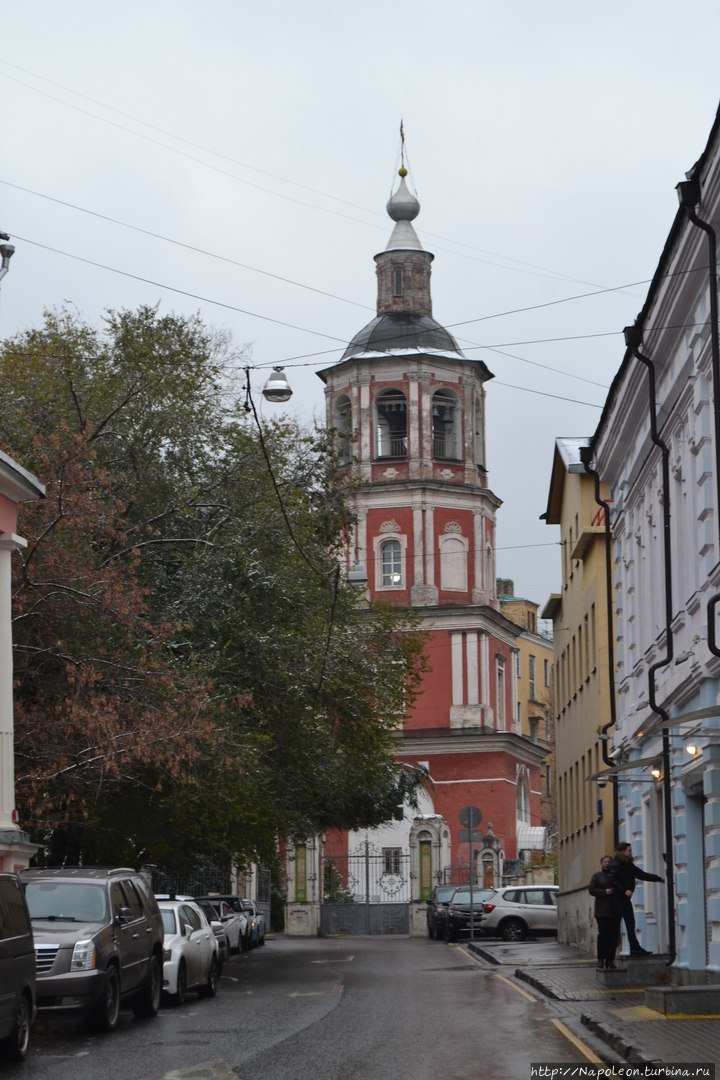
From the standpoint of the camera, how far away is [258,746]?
A: 3169 centimetres

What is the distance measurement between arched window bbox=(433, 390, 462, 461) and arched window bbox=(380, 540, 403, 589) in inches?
168

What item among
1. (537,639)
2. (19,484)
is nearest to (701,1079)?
(19,484)

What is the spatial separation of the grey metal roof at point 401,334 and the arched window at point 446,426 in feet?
6.78

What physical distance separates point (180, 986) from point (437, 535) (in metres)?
56.0

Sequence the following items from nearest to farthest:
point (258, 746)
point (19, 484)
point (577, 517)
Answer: point (19, 484)
point (258, 746)
point (577, 517)

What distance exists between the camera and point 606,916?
82.9ft

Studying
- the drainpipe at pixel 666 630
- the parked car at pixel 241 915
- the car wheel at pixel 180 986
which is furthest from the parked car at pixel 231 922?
the drainpipe at pixel 666 630

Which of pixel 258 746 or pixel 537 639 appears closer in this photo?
pixel 258 746

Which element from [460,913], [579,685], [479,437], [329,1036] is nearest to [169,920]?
[329,1036]

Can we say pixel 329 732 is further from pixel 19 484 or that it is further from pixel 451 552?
pixel 451 552

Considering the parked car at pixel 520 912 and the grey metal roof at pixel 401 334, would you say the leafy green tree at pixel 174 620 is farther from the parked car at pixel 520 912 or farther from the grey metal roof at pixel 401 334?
the grey metal roof at pixel 401 334

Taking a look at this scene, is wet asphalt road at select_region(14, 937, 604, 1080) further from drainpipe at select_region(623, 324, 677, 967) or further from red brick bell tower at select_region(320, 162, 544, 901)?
red brick bell tower at select_region(320, 162, 544, 901)

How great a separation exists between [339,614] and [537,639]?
261ft

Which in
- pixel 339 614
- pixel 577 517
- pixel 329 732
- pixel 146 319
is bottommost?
pixel 329 732
